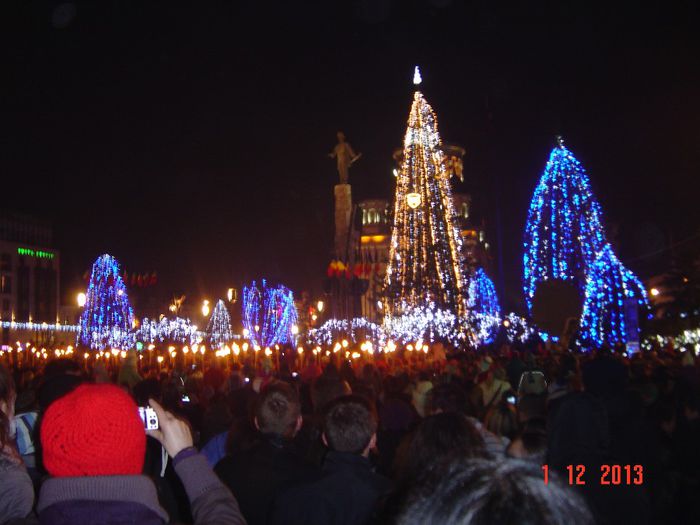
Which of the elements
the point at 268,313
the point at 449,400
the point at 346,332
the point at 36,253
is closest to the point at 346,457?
the point at 449,400

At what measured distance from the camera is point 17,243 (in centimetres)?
9300

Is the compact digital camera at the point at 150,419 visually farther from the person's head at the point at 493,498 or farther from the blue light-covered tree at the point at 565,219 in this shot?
the blue light-covered tree at the point at 565,219

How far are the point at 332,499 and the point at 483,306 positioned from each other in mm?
58894

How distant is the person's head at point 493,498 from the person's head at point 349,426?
8.94ft

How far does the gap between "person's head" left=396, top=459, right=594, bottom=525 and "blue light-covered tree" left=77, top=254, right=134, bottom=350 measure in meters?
54.2

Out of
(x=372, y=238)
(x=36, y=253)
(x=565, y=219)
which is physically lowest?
(x=565, y=219)

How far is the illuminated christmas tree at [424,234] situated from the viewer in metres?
34.3

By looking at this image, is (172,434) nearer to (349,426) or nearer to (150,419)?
(150,419)

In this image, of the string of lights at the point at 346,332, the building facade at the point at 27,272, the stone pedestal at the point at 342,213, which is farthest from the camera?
the building facade at the point at 27,272

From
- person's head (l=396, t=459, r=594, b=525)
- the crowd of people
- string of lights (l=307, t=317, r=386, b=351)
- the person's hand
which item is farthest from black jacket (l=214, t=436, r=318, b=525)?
string of lights (l=307, t=317, r=386, b=351)

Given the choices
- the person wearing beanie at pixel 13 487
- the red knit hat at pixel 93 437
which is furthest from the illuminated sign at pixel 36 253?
the red knit hat at pixel 93 437

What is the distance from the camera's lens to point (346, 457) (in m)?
4.11

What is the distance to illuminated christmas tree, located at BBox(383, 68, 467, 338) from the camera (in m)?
34.3

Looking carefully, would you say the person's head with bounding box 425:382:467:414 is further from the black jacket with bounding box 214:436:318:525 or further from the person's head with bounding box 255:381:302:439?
the black jacket with bounding box 214:436:318:525
